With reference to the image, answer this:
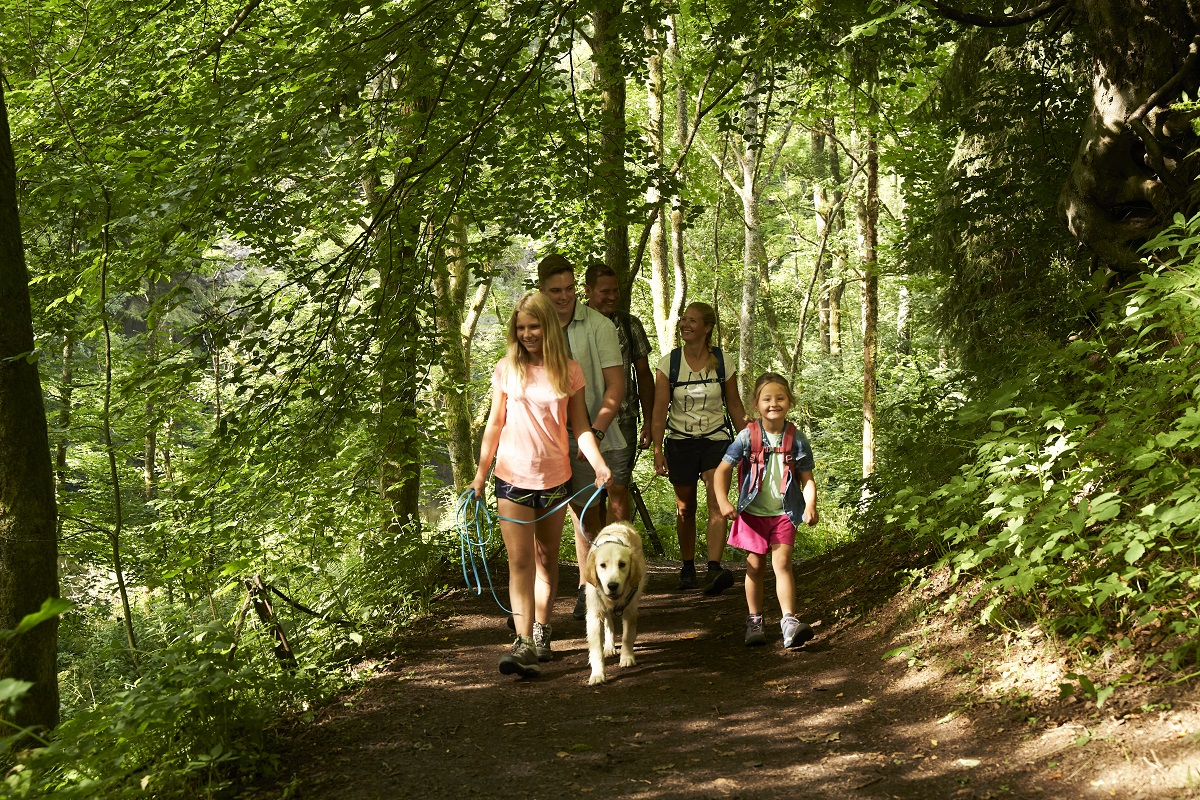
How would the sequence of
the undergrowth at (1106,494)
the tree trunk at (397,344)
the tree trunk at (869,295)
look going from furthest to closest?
1. the tree trunk at (869,295)
2. the tree trunk at (397,344)
3. the undergrowth at (1106,494)

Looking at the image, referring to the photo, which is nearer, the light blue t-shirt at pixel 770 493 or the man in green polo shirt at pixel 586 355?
the light blue t-shirt at pixel 770 493

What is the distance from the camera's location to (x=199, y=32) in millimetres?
9523

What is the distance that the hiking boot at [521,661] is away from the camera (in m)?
5.60

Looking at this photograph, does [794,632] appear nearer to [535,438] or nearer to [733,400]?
[535,438]

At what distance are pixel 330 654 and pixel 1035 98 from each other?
25.7ft

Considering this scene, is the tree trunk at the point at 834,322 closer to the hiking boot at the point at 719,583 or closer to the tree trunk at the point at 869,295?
the tree trunk at the point at 869,295

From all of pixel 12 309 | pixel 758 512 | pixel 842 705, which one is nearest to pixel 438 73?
pixel 12 309

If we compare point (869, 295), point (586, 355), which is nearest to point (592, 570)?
point (586, 355)

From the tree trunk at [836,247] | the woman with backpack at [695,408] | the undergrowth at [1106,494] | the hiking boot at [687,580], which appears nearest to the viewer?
the undergrowth at [1106,494]

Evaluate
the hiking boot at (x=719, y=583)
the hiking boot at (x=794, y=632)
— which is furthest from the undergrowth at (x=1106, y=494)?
the hiking boot at (x=719, y=583)

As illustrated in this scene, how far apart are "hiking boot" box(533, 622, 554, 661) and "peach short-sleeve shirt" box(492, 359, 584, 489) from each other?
1.01 m

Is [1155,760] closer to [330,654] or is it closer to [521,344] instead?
[521,344]

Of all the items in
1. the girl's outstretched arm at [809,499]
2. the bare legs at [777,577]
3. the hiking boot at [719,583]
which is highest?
the girl's outstretched arm at [809,499]

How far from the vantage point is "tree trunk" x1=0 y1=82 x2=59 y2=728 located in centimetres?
486
